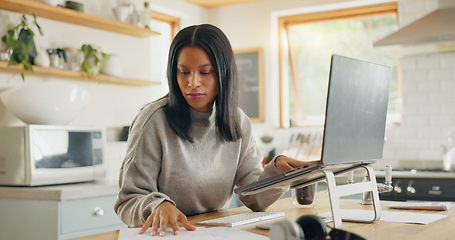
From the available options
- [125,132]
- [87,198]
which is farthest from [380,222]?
[125,132]

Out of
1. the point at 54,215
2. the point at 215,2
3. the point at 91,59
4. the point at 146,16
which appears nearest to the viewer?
the point at 54,215

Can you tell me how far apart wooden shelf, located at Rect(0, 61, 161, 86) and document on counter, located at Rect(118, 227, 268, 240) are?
222cm

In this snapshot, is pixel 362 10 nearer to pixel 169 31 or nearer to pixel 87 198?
pixel 169 31

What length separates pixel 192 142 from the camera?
190 centimetres

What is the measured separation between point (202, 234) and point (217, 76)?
1.96 ft

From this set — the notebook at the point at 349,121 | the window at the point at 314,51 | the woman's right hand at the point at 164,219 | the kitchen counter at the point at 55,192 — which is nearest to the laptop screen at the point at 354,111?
the notebook at the point at 349,121

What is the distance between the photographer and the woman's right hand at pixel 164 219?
140 centimetres

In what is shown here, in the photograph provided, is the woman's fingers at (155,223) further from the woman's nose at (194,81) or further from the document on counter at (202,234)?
the woman's nose at (194,81)

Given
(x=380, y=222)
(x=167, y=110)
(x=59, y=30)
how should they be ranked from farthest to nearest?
(x=59, y=30)
(x=167, y=110)
(x=380, y=222)

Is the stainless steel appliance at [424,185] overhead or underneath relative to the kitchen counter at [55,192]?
underneath

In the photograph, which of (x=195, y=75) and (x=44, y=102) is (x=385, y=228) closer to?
(x=195, y=75)

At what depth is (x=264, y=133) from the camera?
5.08 metres

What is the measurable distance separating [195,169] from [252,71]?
3.34 m

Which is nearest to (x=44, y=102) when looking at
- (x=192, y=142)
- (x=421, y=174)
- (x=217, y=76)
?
(x=192, y=142)
